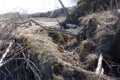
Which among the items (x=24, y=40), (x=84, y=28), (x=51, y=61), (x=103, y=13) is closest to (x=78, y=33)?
(x=84, y=28)

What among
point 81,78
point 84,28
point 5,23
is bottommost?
point 81,78

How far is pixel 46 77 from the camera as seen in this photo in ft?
19.6

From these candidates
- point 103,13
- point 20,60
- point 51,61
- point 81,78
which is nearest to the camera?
point 81,78

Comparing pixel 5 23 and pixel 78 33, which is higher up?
pixel 5 23

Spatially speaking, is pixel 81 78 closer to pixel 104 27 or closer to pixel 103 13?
pixel 104 27

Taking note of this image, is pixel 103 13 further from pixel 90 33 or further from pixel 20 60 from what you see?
pixel 20 60

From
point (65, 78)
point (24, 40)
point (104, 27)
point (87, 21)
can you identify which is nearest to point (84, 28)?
point (87, 21)

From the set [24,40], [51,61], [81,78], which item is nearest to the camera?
[81,78]

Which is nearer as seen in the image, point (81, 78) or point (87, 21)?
point (81, 78)

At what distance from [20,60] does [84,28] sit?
2.28 metres

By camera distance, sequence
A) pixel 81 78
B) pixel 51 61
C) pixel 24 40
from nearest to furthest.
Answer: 1. pixel 81 78
2. pixel 51 61
3. pixel 24 40

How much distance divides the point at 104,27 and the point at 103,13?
0.96 meters

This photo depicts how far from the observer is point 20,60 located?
22.3 feet

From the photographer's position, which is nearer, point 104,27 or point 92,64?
point 92,64
